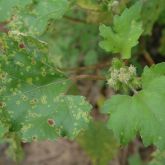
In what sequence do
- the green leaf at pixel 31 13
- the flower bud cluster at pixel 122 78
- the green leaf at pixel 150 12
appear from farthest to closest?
the green leaf at pixel 150 12 < the green leaf at pixel 31 13 < the flower bud cluster at pixel 122 78

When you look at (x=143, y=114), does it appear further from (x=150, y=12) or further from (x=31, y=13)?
(x=150, y=12)

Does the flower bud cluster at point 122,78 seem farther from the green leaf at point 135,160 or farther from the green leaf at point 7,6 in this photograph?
the green leaf at point 135,160

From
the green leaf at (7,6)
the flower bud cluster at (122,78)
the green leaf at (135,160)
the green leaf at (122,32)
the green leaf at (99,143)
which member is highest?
the green leaf at (7,6)

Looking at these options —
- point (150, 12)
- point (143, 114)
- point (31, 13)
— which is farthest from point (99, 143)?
point (143, 114)

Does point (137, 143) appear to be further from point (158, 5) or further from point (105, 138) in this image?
point (158, 5)

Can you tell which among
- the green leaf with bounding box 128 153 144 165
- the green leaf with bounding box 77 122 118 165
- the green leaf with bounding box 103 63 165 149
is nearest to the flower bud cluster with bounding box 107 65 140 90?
the green leaf with bounding box 103 63 165 149

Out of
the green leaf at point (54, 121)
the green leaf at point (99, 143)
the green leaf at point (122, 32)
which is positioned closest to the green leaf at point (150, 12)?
the green leaf at point (122, 32)

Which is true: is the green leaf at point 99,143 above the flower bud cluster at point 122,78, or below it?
below
